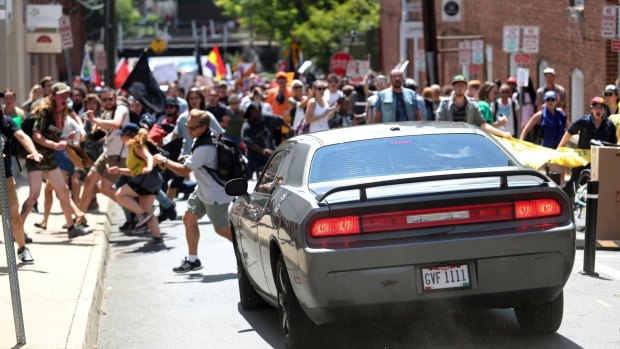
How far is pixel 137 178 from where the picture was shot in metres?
16.3

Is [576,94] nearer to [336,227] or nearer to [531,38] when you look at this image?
[531,38]

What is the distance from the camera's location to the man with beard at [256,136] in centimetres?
2106

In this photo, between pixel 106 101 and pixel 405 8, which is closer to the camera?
pixel 106 101

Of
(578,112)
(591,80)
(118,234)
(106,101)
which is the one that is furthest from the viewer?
(578,112)

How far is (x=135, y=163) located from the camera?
16.0 meters

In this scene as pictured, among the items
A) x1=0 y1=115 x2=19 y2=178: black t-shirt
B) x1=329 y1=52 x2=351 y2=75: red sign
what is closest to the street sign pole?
x1=0 y1=115 x2=19 y2=178: black t-shirt

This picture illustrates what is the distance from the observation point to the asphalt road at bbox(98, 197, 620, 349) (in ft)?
28.9

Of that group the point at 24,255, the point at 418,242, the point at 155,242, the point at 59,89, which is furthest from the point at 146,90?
the point at 418,242

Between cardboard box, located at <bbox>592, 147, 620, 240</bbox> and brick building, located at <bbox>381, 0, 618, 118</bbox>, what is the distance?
525 inches

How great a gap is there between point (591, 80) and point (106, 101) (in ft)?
43.1

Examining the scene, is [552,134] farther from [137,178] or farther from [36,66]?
[36,66]

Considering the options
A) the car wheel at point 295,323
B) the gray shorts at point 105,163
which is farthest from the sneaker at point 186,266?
the car wheel at point 295,323

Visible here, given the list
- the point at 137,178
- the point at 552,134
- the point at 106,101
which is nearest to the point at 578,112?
the point at 552,134

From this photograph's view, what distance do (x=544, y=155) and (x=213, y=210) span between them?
14.9 ft
